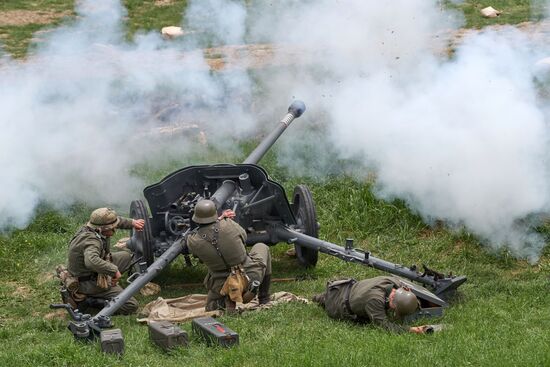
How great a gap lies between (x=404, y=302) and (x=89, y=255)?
11.8 ft

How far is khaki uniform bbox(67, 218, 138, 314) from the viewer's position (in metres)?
11.6

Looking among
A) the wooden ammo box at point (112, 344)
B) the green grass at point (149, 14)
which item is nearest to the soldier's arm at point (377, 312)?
the wooden ammo box at point (112, 344)

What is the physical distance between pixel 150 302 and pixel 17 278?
2.22 metres

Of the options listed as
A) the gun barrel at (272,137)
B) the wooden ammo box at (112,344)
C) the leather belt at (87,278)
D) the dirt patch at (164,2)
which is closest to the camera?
the wooden ammo box at (112,344)

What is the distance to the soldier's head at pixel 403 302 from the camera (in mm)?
10203

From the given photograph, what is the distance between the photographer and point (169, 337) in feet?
31.7

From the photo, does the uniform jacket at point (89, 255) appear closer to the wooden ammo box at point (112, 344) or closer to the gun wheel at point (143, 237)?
the gun wheel at point (143, 237)

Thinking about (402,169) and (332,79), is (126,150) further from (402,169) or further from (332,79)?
(402,169)

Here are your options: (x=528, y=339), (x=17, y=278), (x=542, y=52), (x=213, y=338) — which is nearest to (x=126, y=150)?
(x=17, y=278)

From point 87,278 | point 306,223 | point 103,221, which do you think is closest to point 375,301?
point 306,223

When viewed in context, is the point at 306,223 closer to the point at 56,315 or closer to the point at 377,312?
the point at 377,312

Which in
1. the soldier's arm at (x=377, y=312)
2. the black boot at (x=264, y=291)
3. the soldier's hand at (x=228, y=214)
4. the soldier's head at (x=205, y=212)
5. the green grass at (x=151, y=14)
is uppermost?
the soldier's head at (x=205, y=212)

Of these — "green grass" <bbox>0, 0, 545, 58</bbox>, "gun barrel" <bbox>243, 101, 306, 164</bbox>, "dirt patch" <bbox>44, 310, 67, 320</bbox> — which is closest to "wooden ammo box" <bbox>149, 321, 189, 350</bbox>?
"dirt patch" <bbox>44, 310, 67, 320</bbox>

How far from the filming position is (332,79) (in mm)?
17656
